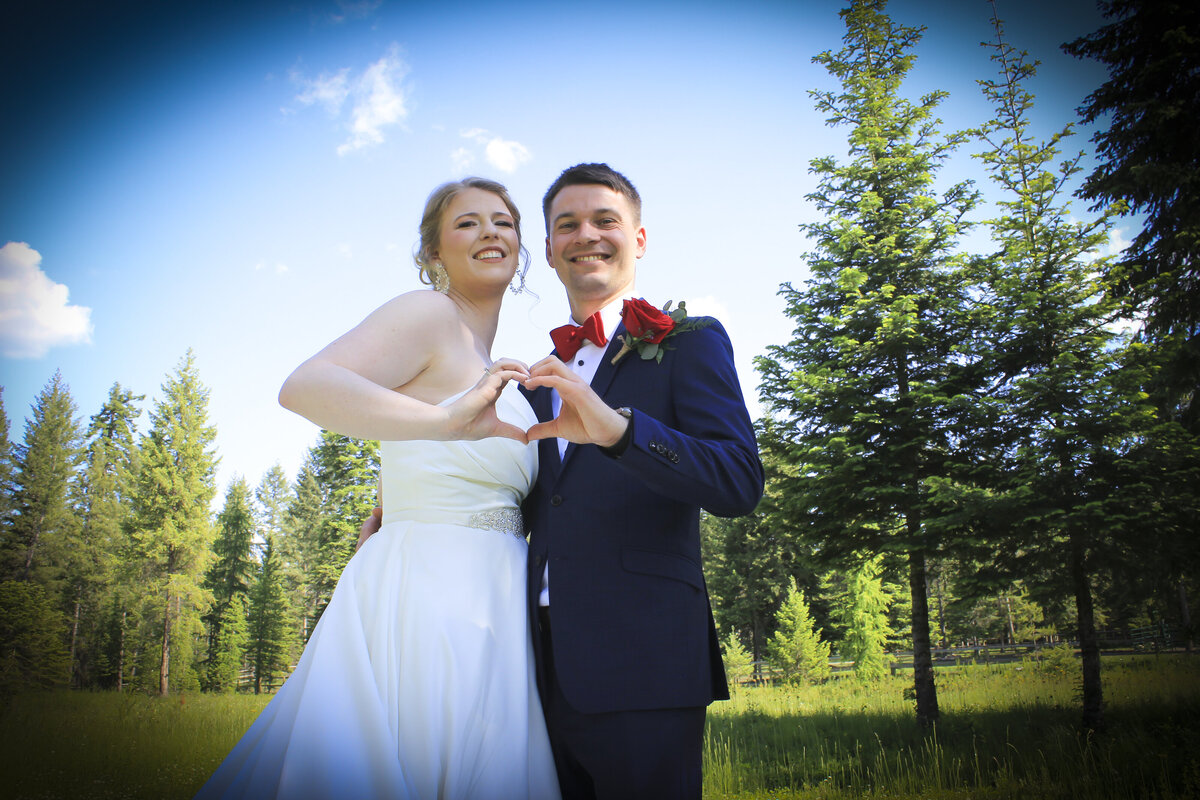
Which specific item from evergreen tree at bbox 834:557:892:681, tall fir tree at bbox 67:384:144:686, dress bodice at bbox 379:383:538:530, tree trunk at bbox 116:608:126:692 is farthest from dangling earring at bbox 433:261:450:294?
tree trunk at bbox 116:608:126:692

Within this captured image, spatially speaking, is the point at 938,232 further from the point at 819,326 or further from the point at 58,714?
the point at 58,714

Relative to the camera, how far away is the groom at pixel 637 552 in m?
1.72

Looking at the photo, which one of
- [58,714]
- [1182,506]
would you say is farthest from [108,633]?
[1182,506]

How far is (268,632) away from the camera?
3419 cm

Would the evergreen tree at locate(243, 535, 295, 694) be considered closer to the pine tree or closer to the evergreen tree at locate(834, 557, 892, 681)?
the pine tree

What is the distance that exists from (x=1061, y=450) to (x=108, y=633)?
36414 millimetres

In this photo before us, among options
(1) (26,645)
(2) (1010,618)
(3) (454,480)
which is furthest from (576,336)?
(2) (1010,618)

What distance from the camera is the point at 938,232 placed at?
12.0 m

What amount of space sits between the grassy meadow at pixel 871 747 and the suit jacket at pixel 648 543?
26.9ft

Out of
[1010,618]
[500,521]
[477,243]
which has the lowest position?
[1010,618]

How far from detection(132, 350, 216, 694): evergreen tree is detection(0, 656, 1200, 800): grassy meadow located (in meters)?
11.4

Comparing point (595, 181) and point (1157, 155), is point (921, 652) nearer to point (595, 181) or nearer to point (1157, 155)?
point (1157, 155)

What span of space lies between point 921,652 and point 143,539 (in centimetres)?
2841

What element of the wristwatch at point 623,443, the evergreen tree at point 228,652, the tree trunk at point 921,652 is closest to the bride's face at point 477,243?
the wristwatch at point 623,443
